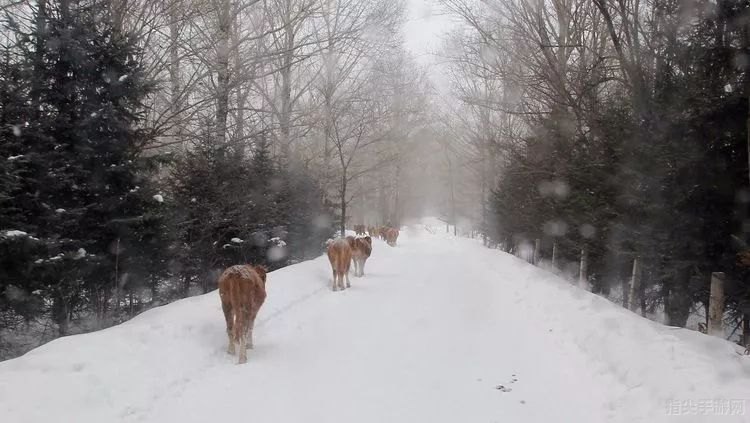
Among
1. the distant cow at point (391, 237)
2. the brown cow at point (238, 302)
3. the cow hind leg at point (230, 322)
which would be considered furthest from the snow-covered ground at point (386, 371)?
the distant cow at point (391, 237)

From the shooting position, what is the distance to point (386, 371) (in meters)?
5.90

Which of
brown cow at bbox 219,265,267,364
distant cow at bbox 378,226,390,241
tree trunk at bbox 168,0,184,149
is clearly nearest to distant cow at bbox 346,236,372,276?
tree trunk at bbox 168,0,184,149

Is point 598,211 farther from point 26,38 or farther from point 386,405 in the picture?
point 26,38

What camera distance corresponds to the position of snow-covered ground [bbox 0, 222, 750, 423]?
438 cm

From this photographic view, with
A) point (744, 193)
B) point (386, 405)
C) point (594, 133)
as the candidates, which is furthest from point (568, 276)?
point (386, 405)

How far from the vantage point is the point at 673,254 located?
7637mm

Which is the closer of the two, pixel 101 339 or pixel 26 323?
pixel 101 339

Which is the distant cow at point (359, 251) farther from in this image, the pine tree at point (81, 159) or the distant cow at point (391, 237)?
the distant cow at point (391, 237)

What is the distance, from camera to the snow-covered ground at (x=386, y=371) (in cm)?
438

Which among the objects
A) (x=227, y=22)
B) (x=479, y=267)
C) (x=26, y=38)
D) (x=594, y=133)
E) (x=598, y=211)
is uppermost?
(x=227, y=22)

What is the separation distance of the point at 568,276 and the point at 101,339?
13709 millimetres

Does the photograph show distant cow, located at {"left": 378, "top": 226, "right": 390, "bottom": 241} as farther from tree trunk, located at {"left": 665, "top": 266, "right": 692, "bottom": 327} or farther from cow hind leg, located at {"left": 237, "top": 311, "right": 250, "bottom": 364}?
cow hind leg, located at {"left": 237, "top": 311, "right": 250, "bottom": 364}

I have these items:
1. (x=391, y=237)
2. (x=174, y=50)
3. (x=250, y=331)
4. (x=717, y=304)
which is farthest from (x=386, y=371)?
(x=391, y=237)

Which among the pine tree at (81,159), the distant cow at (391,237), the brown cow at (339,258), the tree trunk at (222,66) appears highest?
the tree trunk at (222,66)
